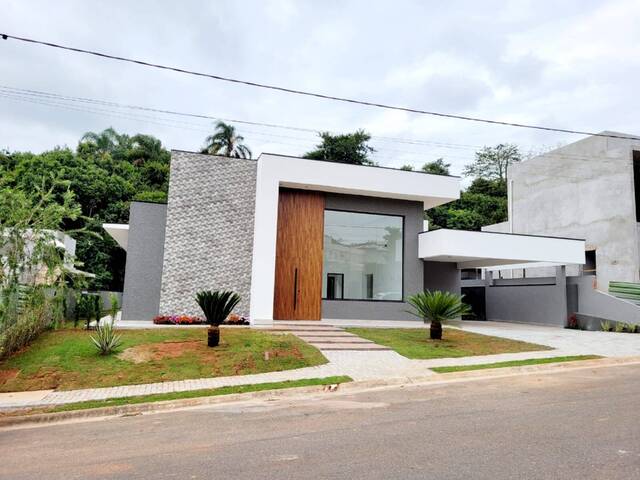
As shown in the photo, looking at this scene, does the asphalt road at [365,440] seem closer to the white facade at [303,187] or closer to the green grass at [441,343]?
the green grass at [441,343]

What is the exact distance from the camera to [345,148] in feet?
134

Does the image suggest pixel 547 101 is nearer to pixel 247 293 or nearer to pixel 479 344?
pixel 479 344

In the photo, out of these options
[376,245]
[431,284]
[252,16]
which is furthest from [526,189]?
[252,16]

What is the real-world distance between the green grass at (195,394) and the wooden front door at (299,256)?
8407mm

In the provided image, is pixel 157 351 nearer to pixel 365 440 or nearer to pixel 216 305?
pixel 216 305

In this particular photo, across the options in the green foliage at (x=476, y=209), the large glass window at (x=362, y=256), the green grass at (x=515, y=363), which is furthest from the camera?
the green foliage at (x=476, y=209)

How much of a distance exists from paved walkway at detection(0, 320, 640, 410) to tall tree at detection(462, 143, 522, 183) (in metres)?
33.2

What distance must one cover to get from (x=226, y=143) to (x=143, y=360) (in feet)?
109

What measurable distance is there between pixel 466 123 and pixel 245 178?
866 centimetres

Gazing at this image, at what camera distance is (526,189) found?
95.9 feet

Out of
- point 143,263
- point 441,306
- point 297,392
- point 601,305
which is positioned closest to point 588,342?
point 441,306

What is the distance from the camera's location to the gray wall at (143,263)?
57.1 feet

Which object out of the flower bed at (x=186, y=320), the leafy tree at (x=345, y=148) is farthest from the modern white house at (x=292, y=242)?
the leafy tree at (x=345, y=148)

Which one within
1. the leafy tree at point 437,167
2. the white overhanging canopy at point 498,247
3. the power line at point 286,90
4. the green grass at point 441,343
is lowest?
the green grass at point 441,343
